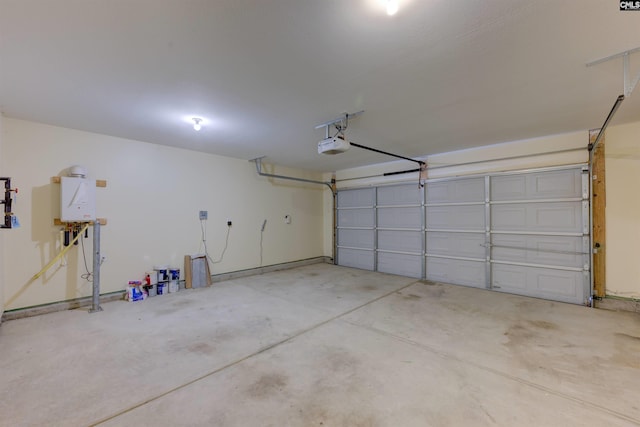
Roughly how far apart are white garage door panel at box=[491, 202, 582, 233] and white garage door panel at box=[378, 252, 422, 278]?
5.38 ft

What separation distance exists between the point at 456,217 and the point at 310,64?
4.29 meters

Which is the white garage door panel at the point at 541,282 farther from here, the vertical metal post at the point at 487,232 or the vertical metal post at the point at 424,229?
the vertical metal post at the point at 424,229

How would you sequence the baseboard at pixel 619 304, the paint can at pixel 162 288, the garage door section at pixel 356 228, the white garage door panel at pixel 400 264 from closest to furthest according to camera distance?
the baseboard at pixel 619 304 < the paint can at pixel 162 288 < the white garage door panel at pixel 400 264 < the garage door section at pixel 356 228

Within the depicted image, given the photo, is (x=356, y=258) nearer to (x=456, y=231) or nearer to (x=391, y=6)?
(x=456, y=231)

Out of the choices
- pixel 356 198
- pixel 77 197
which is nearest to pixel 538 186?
pixel 356 198

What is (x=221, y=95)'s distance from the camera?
2723mm

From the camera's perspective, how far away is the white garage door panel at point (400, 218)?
5.72 m

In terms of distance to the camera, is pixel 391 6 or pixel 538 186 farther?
pixel 538 186

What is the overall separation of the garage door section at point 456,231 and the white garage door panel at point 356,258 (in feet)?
4.71

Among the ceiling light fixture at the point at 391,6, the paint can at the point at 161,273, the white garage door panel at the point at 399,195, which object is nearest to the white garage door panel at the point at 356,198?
the white garage door panel at the point at 399,195

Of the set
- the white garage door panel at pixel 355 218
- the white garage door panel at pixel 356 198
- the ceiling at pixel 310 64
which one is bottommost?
the white garage door panel at pixel 355 218

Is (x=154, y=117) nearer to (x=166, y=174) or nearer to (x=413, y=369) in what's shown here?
(x=166, y=174)

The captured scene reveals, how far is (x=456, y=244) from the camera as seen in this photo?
204 inches

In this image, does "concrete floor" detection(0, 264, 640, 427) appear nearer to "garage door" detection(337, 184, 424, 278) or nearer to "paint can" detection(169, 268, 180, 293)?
"paint can" detection(169, 268, 180, 293)
